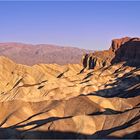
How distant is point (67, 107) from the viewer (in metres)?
67.2

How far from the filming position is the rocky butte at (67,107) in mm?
51969

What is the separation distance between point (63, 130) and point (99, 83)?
59403 mm

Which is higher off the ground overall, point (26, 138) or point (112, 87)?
point (26, 138)

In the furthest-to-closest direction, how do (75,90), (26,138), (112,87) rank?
(112,87)
(75,90)
(26,138)

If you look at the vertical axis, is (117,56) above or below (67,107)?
below

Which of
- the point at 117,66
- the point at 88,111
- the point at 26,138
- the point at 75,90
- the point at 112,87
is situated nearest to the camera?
the point at 26,138

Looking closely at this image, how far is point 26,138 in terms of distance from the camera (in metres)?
50.3

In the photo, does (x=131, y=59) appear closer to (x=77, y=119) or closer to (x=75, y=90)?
(x=75, y=90)

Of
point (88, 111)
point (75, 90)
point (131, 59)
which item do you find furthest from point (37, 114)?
point (131, 59)

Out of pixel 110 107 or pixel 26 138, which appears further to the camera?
pixel 110 107

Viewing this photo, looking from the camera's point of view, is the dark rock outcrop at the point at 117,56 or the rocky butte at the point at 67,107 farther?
the dark rock outcrop at the point at 117,56

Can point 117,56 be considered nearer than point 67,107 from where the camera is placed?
No

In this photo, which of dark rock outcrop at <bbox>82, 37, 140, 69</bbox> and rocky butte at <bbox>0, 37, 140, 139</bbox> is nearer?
rocky butte at <bbox>0, 37, 140, 139</bbox>

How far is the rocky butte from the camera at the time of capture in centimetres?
5197
